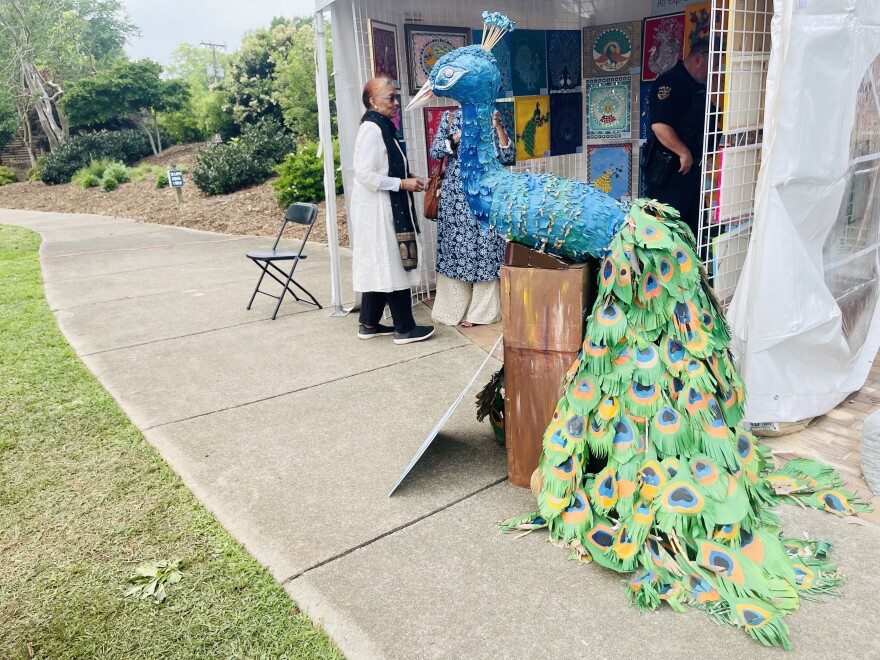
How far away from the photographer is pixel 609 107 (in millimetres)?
6203

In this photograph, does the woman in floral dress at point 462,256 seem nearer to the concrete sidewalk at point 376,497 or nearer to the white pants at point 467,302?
the white pants at point 467,302

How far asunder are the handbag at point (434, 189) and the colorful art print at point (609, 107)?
6.98 ft

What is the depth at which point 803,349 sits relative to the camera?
3.23m

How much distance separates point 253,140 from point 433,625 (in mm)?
14212

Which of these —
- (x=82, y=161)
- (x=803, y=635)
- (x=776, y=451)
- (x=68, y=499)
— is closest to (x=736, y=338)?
(x=776, y=451)

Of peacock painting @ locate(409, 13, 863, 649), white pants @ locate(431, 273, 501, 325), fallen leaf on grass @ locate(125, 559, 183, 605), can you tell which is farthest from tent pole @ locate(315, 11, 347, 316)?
fallen leaf on grass @ locate(125, 559, 183, 605)

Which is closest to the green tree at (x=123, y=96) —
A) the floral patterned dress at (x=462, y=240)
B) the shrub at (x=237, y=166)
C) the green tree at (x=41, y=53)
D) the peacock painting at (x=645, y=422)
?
the green tree at (x=41, y=53)

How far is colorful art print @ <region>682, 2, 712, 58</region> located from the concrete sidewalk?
9.65 ft

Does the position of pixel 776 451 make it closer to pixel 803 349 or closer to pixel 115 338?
pixel 803 349

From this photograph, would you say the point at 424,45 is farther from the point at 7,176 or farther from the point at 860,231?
the point at 7,176

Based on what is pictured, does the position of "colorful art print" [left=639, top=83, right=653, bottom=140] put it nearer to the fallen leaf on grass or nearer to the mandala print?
the mandala print

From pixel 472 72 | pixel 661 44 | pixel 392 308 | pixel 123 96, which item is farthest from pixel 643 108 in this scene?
pixel 123 96

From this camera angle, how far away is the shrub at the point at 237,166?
13.4 m

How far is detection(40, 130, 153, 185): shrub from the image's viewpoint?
20.2 meters
